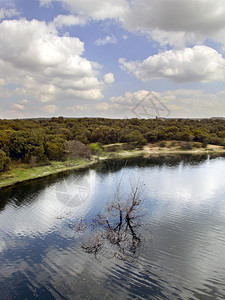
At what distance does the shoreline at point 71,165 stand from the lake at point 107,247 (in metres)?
8.25

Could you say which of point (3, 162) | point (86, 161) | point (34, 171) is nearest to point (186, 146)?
point (86, 161)

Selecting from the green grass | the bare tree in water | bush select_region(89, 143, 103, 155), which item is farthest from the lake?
bush select_region(89, 143, 103, 155)

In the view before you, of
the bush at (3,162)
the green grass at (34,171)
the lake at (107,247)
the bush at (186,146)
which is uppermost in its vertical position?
the bush at (186,146)

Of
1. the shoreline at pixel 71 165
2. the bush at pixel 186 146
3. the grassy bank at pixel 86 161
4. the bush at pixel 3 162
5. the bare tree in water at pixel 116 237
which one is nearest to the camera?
the bare tree in water at pixel 116 237

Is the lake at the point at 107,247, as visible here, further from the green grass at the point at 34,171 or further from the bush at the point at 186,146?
the bush at the point at 186,146

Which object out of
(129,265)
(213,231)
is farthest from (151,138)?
(129,265)

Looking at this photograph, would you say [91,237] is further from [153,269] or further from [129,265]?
[153,269]

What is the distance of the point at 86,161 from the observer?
79875 mm

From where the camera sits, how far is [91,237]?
26734mm

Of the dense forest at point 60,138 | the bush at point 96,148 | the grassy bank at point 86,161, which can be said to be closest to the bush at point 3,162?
the dense forest at point 60,138

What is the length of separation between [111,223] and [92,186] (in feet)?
62.3

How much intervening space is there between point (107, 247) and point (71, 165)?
4938 cm

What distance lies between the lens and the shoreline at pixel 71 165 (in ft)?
177

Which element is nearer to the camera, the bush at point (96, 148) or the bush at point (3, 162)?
the bush at point (3, 162)
